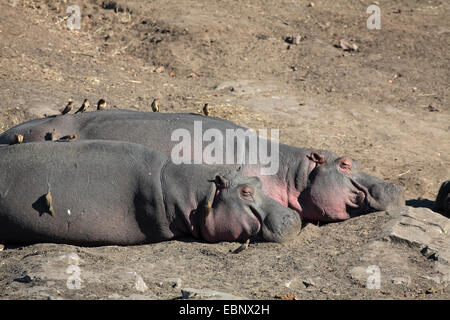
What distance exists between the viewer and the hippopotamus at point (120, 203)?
19.5 feet

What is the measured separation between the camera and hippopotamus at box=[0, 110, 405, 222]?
22.8 feet

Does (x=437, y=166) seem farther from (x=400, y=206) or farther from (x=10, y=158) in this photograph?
(x=10, y=158)

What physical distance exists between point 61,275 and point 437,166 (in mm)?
5453

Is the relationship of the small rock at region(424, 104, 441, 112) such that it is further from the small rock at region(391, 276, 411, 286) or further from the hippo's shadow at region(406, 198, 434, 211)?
the small rock at region(391, 276, 411, 286)

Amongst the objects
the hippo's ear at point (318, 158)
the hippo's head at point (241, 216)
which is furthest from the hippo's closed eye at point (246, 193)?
the hippo's ear at point (318, 158)

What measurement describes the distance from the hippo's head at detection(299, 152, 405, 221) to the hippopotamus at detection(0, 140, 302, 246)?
1.05 metres

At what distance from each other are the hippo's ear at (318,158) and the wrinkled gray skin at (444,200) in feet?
4.26

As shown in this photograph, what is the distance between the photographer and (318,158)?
7191 mm

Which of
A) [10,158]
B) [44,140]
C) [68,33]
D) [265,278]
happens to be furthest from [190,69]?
[265,278]

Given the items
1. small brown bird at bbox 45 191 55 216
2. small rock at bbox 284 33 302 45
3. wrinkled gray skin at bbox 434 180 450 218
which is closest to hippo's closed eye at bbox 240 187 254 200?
small brown bird at bbox 45 191 55 216

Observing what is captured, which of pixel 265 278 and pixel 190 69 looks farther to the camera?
pixel 190 69

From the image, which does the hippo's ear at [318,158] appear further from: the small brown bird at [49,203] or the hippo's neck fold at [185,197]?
the small brown bird at [49,203]

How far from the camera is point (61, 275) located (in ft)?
16.4

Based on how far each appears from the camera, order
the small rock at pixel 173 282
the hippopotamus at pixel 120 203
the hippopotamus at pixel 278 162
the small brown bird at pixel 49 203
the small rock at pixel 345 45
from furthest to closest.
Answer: the small rock at pixel 345 45 → the hippopotamus at pixel 278 162 → the hippopotamus at pixel 120 203 → the small brown bird at pixel 49 203 → the small rock at pixel 173 282
